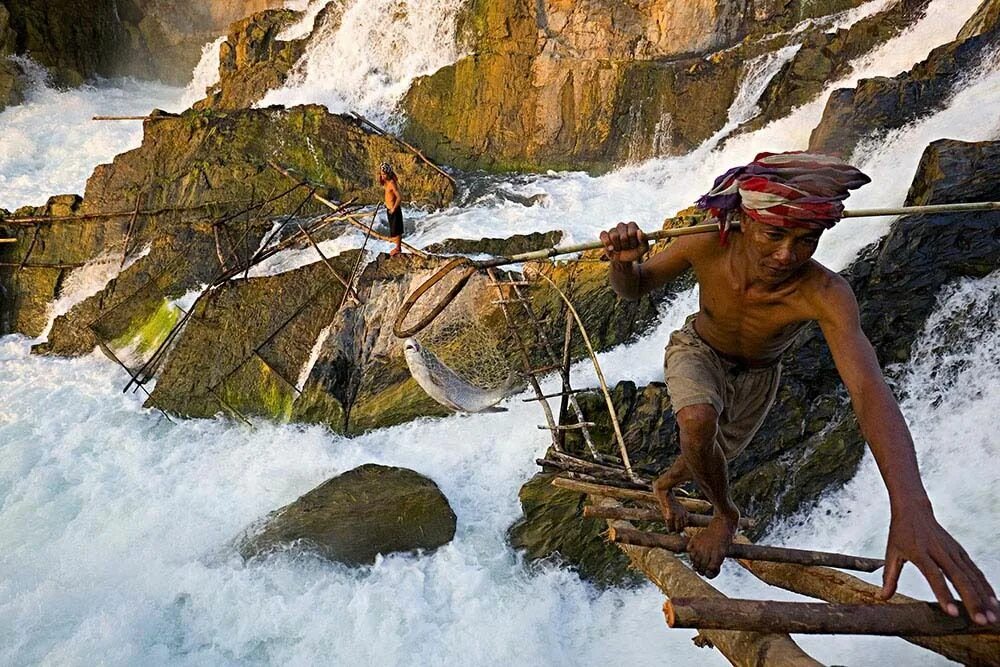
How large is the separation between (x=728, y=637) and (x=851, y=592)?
0.53 m

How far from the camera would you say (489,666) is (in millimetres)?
4848

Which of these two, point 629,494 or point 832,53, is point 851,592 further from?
point 832,53

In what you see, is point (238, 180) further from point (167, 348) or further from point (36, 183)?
point (36, 183)

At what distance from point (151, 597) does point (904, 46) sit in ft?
34.3

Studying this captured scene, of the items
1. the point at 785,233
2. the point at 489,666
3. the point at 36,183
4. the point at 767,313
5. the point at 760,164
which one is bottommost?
the point at 489,666

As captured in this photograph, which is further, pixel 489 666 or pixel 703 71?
pixel 703 71

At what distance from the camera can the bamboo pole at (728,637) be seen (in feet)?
5.65

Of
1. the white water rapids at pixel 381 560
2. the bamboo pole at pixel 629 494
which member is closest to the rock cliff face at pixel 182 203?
the white water rapids at pixel 381 560

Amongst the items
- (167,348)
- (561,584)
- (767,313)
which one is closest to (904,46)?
(561,584)

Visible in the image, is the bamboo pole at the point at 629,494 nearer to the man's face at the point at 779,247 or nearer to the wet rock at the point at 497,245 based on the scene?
the man's face at the point at 779,247

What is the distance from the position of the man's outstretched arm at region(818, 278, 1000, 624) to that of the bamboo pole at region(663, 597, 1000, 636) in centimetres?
5

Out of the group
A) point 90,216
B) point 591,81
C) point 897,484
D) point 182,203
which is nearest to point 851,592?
point 897,484

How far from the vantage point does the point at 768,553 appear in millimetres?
2223

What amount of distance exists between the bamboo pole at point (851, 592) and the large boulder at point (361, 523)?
3.20m
